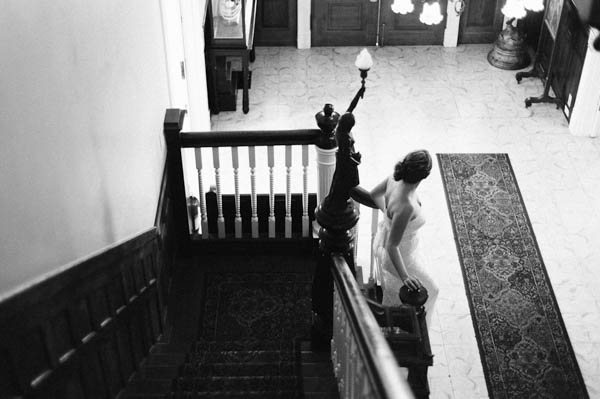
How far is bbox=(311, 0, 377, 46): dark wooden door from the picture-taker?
35.2 feet

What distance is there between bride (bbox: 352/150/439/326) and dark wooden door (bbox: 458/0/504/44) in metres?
6.30

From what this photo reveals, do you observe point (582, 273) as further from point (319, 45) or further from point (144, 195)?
point (319, 45)

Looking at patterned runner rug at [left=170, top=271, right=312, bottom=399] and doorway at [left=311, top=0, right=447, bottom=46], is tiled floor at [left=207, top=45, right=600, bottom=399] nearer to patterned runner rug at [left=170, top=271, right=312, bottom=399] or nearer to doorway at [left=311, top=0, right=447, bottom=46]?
doorway at [left=311, top=0, right=447, bottom=46]

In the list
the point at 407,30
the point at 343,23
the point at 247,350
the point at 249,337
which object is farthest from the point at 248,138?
the point at 407,30

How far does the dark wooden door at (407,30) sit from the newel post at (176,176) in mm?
6152

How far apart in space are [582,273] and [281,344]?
3.32 metres

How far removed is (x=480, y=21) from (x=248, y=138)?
261 inches

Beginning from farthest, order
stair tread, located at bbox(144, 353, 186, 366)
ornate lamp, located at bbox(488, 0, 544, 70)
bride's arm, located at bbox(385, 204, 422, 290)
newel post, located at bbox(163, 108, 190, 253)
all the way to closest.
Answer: ornate lamp, located at bbox(488, 0, 544, 70), newel post, located at bbox(163, 108, 190, 253), bride's arm, located at bbox(385, 204, 422, 290), stair tread, located at bbox(144, 353, 186, 366)

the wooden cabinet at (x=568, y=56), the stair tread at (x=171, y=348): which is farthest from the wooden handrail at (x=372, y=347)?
the wooden cabinet at (x=568, y=56)

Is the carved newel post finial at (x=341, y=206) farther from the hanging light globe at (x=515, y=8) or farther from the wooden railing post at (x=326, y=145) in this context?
the hanging light globe at (x=515, y=8)

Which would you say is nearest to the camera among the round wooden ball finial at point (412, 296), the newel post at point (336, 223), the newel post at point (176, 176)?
the newel post at point (336, 223)

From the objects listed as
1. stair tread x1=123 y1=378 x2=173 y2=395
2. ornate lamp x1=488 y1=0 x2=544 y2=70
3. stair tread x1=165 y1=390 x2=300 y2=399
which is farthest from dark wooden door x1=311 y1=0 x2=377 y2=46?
stair tread x1=165 y1=390 x2=300 y2=399

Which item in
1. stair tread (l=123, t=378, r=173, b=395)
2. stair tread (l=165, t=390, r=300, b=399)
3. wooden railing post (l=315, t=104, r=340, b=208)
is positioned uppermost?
wooden railing post (l=315, t=104, r=340, b=208)

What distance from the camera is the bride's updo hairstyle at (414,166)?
4539 mm
